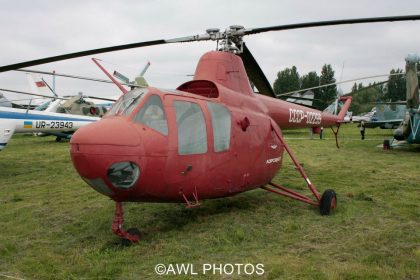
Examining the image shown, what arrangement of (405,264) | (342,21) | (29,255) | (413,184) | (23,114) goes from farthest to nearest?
(23,114)
(413,184)
(342,21)
(29,255)
(405,264)

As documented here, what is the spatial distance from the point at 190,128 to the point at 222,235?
1.47 meters

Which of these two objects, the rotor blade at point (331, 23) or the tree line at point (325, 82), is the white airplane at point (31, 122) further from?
the tree line at point (325, 82)

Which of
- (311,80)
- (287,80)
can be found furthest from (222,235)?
(287,80)

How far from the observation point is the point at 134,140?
4.41 meters

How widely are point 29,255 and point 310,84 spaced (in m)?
71.7

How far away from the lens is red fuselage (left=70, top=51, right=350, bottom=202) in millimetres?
4355

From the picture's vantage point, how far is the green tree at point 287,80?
255 ft

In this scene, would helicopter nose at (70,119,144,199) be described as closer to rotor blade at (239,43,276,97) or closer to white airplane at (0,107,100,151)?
rotor blade at (239,43,276,97)

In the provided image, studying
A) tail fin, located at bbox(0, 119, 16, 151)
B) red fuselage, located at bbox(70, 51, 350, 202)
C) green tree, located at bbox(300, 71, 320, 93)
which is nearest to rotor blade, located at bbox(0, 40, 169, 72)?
red fuselage, located at bbox(70, 51, 350, 202)

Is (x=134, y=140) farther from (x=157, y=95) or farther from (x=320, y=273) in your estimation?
(x=320, y=273)

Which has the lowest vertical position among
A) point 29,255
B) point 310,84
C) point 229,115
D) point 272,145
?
point 29,255

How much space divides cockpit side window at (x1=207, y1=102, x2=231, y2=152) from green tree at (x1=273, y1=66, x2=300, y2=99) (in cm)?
7330

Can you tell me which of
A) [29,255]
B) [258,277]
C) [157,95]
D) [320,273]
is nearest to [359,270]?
[320,273]

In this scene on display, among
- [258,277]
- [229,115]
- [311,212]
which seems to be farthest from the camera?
[311,212]
